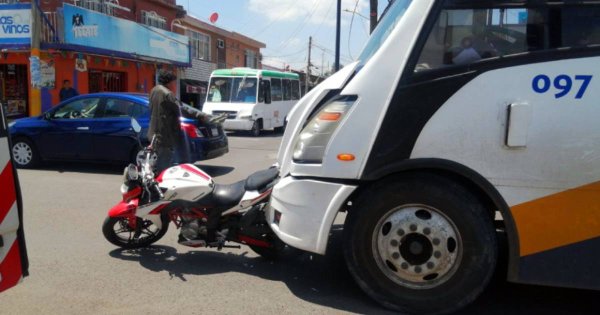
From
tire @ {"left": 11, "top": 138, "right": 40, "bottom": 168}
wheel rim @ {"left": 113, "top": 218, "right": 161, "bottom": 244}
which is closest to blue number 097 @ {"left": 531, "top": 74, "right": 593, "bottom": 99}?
wheel rim @ {"left": 113, "top": 218, "right": 161, "bottom": 244}

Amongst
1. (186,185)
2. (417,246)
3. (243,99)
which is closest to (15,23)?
(243,99)

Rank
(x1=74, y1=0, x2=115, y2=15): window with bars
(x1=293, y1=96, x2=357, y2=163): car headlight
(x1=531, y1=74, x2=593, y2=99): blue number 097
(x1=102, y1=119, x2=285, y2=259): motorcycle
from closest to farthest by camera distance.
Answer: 1. (x1=531, y1=74, x2=593, y2=99): blue number 097
2. (x1=293, y1=96, x2=357, y2=163): car headlight
3. (x1=102, y1=119, x2=285, y2=259): motorcycle
4. (x1=74, y1=0, x2=115, y2=15): window with bars

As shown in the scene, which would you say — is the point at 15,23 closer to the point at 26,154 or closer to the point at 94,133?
the point at 26,154

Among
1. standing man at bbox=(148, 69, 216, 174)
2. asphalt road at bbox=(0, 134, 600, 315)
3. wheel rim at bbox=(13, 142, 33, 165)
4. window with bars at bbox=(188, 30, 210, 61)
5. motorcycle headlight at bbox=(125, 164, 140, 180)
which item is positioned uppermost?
window with bars at bbox=(188, 30, 210, 61)

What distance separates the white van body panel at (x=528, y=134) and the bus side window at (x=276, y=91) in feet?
59.5

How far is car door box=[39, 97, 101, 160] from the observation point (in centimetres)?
965

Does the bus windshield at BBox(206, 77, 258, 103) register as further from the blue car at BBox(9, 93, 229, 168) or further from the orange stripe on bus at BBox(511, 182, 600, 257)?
the orange stripe on bus at BBox(511, 182, 600, 257)

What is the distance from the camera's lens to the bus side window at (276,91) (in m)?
21.4

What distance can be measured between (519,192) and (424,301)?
38.1 inches

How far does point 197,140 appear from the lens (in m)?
9.56

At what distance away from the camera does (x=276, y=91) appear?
72.0 ft

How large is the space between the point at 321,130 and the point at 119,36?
19054mm

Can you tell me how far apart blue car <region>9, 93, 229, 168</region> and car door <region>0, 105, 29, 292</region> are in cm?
659

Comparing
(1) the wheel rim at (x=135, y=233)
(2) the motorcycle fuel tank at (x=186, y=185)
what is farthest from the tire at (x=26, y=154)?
(2) the motorcycle fuel tank at (x=186, y=185)
